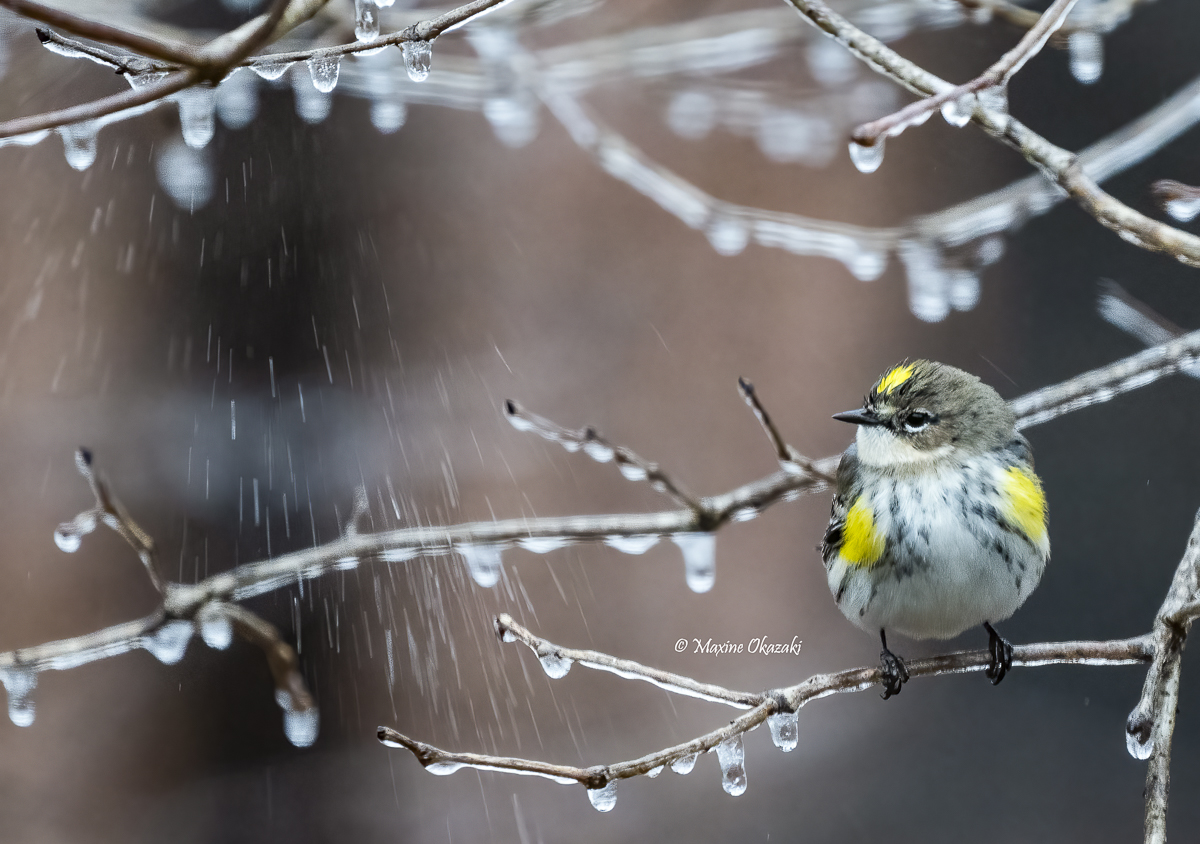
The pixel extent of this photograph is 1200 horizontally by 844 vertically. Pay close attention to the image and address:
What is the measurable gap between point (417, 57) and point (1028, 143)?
2.83 ft

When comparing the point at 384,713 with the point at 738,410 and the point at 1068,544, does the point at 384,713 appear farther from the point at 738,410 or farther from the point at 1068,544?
the point at 1068,544

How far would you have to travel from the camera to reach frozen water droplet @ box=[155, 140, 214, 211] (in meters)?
3.48

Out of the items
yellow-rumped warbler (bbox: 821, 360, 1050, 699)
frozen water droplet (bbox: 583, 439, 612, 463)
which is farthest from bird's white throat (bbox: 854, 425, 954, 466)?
frozen water droplet (bbox: 583, 439, 612, 463)

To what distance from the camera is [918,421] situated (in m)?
1.74

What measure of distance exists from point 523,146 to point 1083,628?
245 centimetres

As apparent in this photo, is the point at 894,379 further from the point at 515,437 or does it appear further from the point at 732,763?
the point at 515,437

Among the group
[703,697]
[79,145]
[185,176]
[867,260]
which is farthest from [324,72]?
[185,176]

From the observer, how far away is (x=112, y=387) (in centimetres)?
346

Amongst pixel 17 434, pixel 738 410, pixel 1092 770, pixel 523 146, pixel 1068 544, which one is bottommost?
pixel 1092 770

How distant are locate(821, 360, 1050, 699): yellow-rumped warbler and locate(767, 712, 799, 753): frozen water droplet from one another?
0.18 m

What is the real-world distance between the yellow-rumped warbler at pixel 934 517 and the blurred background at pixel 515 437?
1.43 meters

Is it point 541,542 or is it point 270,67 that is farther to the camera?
point 541,542

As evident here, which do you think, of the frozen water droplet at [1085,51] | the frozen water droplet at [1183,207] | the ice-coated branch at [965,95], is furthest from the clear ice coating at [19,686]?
the frozen water droplet at [1085,51]

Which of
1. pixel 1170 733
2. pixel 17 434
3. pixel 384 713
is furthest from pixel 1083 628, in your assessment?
pixel 17 434
